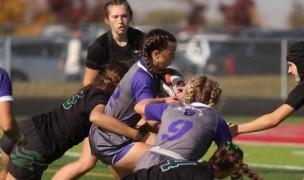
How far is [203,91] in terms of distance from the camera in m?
7.25

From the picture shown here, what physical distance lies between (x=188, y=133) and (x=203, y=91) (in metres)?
0.35

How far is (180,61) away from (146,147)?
19.8 metres

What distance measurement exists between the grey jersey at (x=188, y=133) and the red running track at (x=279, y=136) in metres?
8.73

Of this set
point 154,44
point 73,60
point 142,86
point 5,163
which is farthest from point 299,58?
point 73,60

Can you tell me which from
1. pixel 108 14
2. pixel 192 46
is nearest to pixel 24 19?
pixel 192 46

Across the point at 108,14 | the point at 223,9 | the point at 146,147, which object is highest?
the point at 108,14

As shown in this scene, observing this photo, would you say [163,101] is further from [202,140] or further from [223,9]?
[223,9]

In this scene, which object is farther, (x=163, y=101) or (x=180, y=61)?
(x=180, y=61)

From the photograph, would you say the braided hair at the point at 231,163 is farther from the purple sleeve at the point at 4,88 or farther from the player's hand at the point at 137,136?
the purple sleeve at the point at 4,88

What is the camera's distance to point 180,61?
28000mm

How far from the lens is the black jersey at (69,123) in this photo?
28.2ft

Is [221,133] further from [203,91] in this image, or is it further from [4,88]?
[4,88]

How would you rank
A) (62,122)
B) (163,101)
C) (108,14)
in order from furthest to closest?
(108,14) → (62,122) → (163,101)

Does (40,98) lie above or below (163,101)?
below
